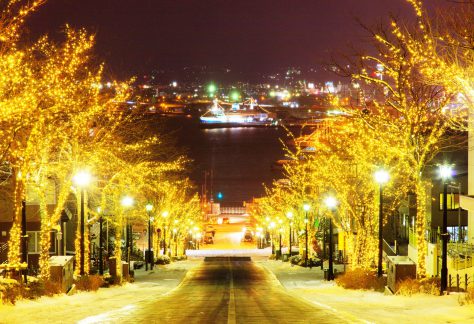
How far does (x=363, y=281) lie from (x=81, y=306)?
11921 millimetres

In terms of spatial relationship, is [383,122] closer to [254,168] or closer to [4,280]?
[4,280]

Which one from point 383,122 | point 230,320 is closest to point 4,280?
point 230,320

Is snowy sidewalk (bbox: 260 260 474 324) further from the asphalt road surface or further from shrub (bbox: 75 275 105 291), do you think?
shrub (bbox: 75 275 105 291)

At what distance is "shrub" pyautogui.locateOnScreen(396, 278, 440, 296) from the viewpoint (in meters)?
21.6

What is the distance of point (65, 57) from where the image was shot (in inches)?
966

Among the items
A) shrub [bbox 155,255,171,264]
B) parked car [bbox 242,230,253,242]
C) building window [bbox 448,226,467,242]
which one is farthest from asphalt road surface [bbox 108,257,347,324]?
Result: parked car [bbox 242,230,253,242]

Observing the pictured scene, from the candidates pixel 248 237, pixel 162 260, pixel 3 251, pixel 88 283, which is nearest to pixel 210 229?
pixel 248 237

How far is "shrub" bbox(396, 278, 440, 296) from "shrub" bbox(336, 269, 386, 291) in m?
3.06

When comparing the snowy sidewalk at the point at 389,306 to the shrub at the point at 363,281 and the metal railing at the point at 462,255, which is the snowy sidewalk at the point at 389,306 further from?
the metal railing at the point at 462,255

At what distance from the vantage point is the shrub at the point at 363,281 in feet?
86.6

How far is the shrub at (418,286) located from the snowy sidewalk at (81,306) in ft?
28.1

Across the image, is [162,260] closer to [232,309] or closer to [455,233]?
[455,233]

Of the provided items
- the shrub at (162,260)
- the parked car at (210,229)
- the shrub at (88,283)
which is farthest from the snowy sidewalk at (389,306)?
the parked car at (210,229)

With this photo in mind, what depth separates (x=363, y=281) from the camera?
90.0ft
